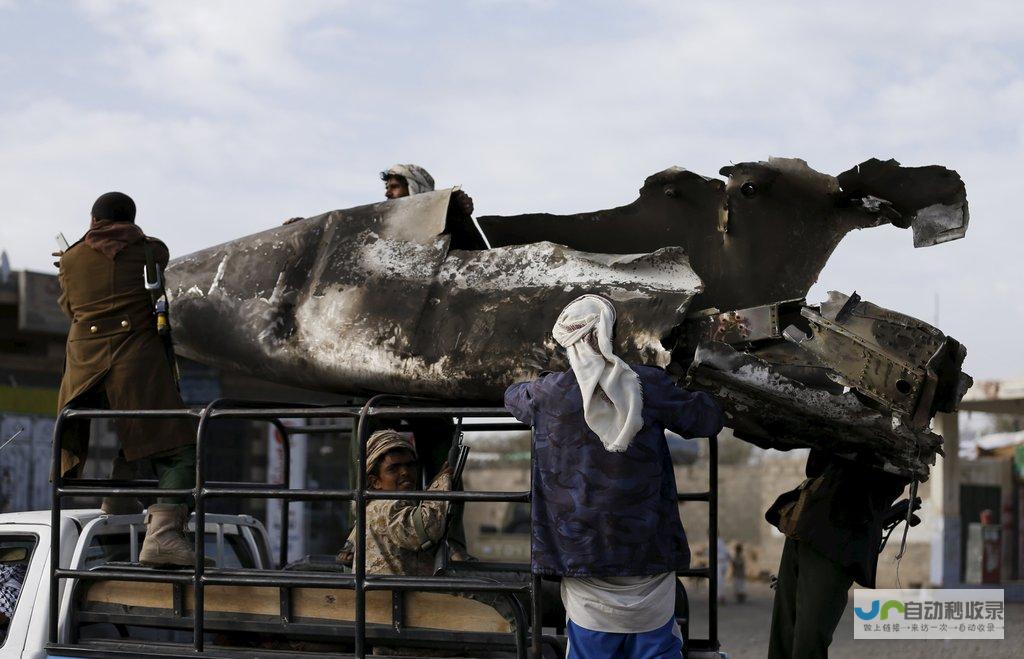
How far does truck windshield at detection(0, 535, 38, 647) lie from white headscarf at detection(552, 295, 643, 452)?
7.45 feet

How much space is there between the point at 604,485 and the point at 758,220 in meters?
1.35

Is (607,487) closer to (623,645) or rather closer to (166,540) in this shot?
(623,645)

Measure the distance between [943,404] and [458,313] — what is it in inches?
62.8

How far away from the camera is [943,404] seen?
376cm

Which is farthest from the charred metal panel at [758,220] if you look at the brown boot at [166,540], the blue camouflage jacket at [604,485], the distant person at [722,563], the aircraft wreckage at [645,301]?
the distant person at [722,563]

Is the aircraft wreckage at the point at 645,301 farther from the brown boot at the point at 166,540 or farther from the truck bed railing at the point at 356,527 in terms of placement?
the brown boot at the point at 166,540

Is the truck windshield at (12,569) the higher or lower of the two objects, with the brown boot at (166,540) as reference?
lower

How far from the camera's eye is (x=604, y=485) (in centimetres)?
333

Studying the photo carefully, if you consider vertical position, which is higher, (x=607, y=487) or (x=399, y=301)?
(x=399, y=301)

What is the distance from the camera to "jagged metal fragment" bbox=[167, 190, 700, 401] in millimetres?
3828

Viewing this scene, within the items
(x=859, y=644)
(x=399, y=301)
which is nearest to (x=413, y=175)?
(x=399, y=301)

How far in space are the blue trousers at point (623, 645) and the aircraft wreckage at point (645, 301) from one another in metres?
0.77

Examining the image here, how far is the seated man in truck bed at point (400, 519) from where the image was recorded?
12.3 feet

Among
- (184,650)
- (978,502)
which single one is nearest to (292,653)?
(184,650)
